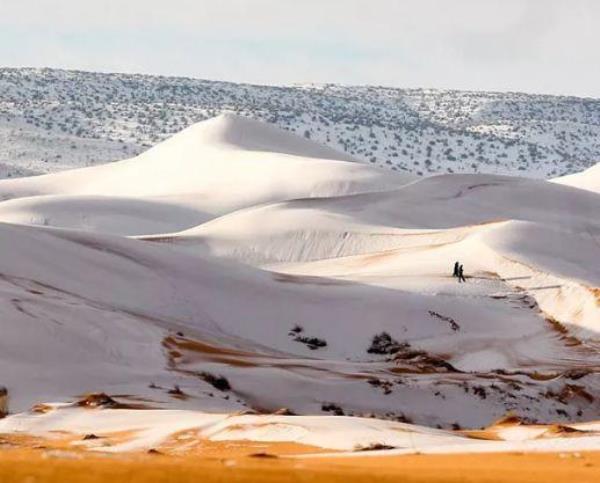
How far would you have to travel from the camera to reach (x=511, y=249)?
56.4 metres

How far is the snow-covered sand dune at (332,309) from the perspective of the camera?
29.5 meters

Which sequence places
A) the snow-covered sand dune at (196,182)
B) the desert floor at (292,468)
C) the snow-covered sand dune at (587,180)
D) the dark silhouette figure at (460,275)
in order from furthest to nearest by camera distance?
the snow-covered sand dune at (587,180) < the snow-covered sand dune at (196,182) < the dark silhouette figure at (460,275) < the desert floor at (292,468)

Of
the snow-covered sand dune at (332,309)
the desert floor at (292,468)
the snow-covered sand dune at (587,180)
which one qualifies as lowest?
the snow-covered sand dune at (332,309)

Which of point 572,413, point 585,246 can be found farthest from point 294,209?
point 572,413

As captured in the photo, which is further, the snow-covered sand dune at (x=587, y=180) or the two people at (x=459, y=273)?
the snow-covered sand dune at (x=587, y=180)

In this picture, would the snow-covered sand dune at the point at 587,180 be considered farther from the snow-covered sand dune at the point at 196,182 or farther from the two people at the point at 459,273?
the two people at the point at 459,273

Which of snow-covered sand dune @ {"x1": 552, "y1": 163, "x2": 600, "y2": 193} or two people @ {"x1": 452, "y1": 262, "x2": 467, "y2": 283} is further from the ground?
snow-covered sand dune @ {"x1": 552, "y1": 163, "x2": 600, "y2": 193}

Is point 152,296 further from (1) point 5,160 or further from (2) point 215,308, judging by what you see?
(1) point 5,160

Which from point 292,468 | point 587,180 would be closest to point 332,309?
point 292,468

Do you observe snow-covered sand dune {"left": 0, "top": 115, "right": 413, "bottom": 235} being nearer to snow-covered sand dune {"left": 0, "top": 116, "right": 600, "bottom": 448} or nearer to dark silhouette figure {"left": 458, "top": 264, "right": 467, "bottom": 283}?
snow-covered sand dune {"left": 0, "top": 116, "right": 600, "bottom": 448}

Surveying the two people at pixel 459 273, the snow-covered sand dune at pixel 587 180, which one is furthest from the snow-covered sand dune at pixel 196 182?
the two people at pixel 459 273

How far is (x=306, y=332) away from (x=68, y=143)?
413 ft

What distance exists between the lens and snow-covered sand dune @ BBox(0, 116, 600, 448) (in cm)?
2950

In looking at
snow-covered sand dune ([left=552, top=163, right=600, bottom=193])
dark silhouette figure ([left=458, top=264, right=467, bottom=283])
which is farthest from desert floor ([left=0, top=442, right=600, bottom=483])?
snow-covered sand dune ([left=552, top=163, right=600, bottom=193])
